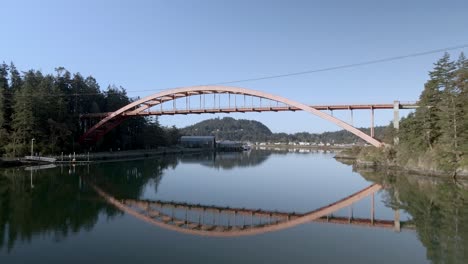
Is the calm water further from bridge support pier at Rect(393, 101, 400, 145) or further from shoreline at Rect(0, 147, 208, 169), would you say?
bridge support pier at Rect(393, 101, 400, 145)

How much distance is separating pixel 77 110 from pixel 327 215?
4017 cm

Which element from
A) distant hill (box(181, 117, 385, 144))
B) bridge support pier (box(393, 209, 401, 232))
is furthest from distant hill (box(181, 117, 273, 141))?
bridge support pier (box(393, 209, 401, 232))

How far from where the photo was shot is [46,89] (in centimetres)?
3778

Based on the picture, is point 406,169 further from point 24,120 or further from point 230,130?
point 230,130

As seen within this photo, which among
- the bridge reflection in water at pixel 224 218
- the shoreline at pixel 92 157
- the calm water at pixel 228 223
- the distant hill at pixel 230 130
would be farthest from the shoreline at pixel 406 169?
the distant hill at pixel 230 130

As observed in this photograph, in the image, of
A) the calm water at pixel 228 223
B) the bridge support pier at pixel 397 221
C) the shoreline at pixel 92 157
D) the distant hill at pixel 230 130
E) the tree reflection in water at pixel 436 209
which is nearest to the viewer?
the calm water at pixel 228 223

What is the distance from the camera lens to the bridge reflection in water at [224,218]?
11352 millimetres

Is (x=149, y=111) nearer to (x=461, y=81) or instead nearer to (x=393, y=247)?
(x=461, y=81)

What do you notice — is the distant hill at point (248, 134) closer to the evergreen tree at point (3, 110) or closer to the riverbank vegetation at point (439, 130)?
the evergreen tree at point (3, 110)

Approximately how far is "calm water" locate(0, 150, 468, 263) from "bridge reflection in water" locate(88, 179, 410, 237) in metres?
0.04

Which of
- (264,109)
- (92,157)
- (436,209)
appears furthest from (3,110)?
(436,209)

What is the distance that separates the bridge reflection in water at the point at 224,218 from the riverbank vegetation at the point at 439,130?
12158mm

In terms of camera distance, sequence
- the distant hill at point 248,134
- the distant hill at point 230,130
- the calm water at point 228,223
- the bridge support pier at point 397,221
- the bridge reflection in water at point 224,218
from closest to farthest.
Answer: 1. the calm water at point 228,223
2. the bridge reflection in water at point 224,218
3. the bridge support pier at point 397,221
4. the distant hill at point 248,134
5. the distant hill at point 230,130

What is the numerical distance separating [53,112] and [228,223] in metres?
31.9
